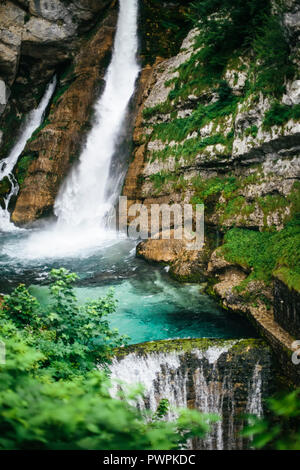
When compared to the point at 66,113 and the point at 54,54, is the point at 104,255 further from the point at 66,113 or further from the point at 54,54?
the point at 54,54

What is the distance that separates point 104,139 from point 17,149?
232 inches

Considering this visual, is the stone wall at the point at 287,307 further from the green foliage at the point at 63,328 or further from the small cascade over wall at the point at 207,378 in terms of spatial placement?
the green foliage at the point at 63,328

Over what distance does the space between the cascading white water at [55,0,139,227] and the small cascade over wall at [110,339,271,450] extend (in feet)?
34.7

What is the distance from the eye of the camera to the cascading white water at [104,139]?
668 inches

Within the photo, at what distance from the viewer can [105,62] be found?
18797mm

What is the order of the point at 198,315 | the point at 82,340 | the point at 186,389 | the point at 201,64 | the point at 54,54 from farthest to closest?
the point at 54,54, the point at 201,64, the point at 198,315, the point at 186,389, the point at 82,340

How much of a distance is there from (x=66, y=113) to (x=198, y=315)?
14.5 meters

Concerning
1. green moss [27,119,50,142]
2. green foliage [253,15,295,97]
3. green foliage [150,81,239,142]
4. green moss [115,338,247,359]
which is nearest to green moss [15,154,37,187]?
green moss [27,119,50,142]

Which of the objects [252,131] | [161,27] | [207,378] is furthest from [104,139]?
[207,378]

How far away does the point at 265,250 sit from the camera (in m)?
9.09

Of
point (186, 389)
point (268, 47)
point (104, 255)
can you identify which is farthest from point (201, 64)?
point (186, 389)

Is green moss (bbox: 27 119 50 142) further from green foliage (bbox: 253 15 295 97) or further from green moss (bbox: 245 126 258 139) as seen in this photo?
green foliage (bbox: 253 15 295 97)

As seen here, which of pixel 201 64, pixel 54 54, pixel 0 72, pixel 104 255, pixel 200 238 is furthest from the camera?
pixel 54 54

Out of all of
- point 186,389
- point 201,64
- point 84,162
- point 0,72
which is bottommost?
point 186,389
